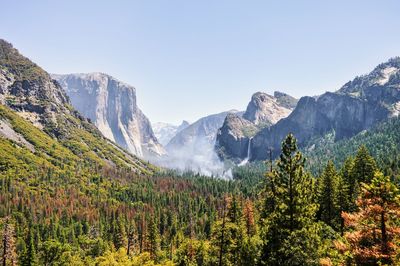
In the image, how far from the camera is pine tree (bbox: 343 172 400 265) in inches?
1032

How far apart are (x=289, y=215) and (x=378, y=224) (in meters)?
12.8

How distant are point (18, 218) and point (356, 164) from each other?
559ft

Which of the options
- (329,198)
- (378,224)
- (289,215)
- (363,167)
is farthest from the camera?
(363,167)

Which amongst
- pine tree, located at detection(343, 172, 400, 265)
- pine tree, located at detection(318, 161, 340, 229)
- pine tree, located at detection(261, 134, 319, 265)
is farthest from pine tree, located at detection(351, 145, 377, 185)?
pine tree, located at detection(343, 172, 400, 265)

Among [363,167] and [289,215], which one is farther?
[363,167]

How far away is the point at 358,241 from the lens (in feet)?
92.3

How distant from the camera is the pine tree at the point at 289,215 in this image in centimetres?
3619

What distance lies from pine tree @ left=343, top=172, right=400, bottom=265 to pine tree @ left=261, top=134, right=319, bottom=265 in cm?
841

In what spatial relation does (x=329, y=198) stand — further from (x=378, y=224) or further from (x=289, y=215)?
(x=378, y=224)

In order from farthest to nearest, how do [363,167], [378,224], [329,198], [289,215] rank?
[363,167]
[329,198]
[289,215]
[378,224]

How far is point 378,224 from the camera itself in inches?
1063

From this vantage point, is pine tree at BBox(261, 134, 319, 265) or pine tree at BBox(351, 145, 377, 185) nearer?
pine tree at BBox(261, 134, 319, 265)

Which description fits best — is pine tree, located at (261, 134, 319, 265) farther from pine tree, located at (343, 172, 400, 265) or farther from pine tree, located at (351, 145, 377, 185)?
pine tree, located at (351, 145, 377, 185)

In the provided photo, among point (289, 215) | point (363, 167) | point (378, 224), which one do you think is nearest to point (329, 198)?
point (363, 167)
